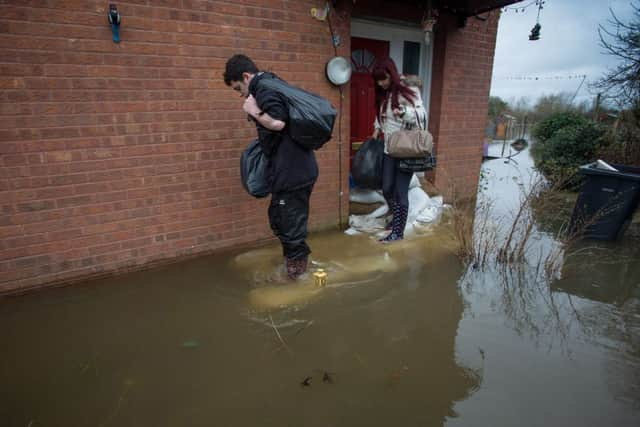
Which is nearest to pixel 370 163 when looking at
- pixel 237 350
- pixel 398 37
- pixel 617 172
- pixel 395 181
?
pixel 395 181

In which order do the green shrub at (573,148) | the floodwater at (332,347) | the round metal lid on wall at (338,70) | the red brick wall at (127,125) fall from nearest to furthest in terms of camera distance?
the floodwater at (332,347)
the red brick wall at (127,125)
the round metal lid on wall at (338,70)
the green shrub at (573,148)

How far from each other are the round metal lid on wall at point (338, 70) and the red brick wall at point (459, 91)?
67.0 inches

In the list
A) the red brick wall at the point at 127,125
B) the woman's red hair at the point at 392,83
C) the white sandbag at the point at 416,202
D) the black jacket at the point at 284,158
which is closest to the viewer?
the black jacket at the point at 284,158

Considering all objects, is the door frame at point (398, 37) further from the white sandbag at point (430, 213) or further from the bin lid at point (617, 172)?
the bin lid at point (617, 172)

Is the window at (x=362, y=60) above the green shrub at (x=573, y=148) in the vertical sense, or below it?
above

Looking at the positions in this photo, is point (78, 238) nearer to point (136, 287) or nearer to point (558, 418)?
point (136, 287)

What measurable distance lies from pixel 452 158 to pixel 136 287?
445 centimetres

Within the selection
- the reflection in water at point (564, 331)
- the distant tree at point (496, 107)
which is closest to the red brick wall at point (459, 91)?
the reflection in water at point (564, 331)

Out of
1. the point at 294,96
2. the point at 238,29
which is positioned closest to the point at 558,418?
the point at 294,96

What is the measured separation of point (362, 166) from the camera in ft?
13.0

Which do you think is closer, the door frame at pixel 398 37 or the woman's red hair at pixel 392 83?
the woman's red hair at pixel 392 83

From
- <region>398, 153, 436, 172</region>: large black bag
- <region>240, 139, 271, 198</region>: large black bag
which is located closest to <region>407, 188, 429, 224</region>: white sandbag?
<region>398, 153, 436, 172</region>: large black bag

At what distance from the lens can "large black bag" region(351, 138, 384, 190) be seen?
13.0ft

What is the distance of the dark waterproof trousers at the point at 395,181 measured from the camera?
12.6 ft
